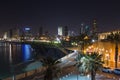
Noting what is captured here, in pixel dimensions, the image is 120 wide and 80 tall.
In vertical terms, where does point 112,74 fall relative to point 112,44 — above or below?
below

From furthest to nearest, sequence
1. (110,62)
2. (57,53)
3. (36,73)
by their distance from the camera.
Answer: (57,53) → (110,62) → (36,73)

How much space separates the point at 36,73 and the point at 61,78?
7.02 m

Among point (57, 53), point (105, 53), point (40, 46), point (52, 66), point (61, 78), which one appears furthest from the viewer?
point (40, 46)

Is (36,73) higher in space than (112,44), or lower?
lower

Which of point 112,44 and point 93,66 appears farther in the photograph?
point 112,44

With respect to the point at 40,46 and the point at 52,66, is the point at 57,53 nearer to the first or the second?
the point at 40,46

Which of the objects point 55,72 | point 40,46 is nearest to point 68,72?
point 55,72

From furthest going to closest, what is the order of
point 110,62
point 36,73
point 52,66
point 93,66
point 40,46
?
point 40,46, point 110,62, point 36,73, point 93,66, point 52,66

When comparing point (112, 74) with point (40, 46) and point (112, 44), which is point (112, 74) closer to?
point (112, 44)

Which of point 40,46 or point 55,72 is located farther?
point 40,46

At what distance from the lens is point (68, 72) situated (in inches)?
2036

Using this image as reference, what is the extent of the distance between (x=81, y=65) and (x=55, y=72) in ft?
23.5

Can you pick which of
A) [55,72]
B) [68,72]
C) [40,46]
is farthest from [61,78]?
[40,46]

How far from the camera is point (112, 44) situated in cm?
6262
